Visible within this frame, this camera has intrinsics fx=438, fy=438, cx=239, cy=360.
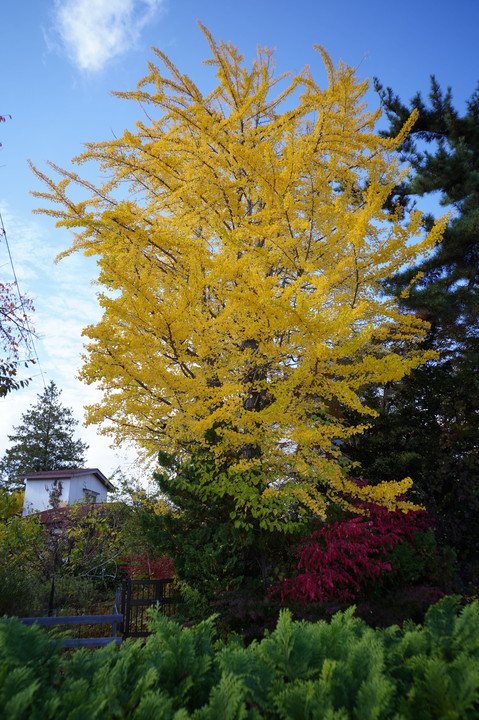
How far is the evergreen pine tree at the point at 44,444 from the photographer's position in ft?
100

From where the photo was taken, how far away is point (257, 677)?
194 cm

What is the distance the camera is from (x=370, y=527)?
18.9 ft

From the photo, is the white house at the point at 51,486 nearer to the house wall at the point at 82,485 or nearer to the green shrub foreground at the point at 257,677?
the house wall at the point at 82,485

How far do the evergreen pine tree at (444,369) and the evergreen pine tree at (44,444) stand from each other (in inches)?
1079

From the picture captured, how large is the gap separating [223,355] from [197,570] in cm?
285

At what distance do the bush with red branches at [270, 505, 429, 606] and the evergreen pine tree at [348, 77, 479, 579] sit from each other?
223 cm

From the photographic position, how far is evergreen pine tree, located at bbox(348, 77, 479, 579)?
299 inches

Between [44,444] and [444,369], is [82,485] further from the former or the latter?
[444,369]

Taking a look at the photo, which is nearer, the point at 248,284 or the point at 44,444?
the point at 248,284

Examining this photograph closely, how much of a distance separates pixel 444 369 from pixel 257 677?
8.31 m

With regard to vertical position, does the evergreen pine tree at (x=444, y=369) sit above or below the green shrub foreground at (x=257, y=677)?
above

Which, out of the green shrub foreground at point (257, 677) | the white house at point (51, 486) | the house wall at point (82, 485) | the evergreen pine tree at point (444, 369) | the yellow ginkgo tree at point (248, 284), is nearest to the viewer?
the green shrub foreground at point (257, 677)

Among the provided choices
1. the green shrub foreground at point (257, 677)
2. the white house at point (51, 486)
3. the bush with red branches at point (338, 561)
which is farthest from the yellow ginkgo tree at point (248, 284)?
the white house at point (51, 486)

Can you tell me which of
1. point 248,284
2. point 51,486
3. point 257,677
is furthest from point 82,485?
point 257,677
